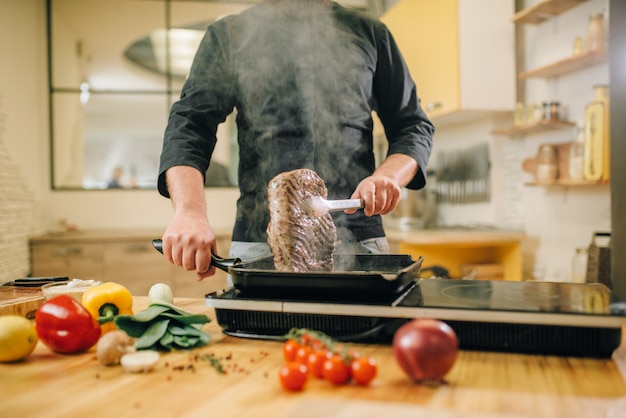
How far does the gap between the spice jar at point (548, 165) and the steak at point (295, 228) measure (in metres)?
2.12

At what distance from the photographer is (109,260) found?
14.3ft

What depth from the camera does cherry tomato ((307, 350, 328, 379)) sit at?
973 mm

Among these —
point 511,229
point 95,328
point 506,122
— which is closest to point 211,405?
point 95,328

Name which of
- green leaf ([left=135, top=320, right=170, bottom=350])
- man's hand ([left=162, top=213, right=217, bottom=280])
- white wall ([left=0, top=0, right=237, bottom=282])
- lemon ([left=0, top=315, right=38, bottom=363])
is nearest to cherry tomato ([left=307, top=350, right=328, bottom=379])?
green leaf ([left=135, top=320, right=170, bottom=350])

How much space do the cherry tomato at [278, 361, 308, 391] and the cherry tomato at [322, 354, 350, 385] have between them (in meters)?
0.04

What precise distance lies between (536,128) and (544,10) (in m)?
0.71

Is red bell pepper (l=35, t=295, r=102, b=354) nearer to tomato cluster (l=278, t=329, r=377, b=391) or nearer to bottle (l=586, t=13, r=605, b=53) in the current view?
tomato cluster (l=278, t=329, r=377, b=391)

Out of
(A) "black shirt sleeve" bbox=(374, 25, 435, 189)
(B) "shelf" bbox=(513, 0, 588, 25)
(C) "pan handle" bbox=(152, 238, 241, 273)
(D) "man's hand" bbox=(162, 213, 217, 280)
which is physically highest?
(B) "shelf" bbox=(513, 0, 588, 25)

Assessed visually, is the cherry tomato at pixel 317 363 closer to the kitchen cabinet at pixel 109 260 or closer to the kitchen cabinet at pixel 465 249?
the kitchen cabinet at pixel 465 249

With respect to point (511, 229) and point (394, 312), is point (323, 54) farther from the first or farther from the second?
point (511, 229)

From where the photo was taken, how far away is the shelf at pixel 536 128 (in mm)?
3111

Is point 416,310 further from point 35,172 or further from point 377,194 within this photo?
point 35,172

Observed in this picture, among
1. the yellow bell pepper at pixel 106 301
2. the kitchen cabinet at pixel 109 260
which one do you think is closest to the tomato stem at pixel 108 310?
the yellow bell pepper at pixel 106 301

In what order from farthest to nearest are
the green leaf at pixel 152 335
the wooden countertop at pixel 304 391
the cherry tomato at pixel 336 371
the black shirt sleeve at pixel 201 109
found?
1. the black shirt sleeve at pixel 201 109
2. the green leaf at pixel 152 335
3. the cherry tomato at pixel 336 371
4. the wooden countertop at pixel 304 391
